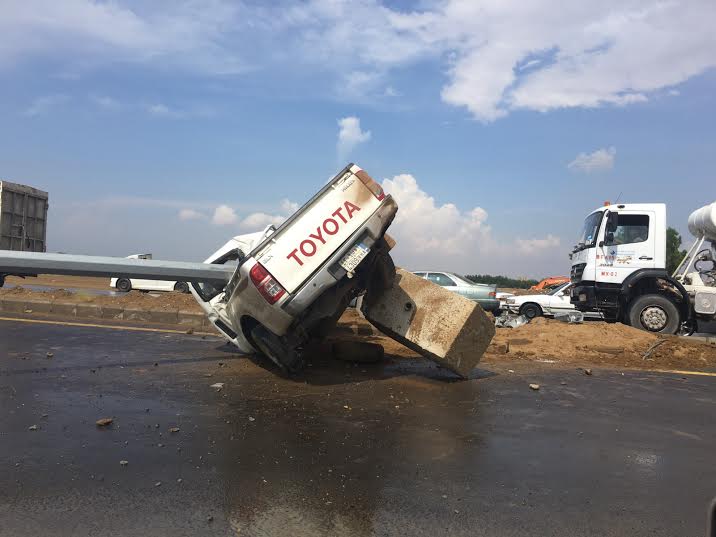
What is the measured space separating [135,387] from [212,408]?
1.31m

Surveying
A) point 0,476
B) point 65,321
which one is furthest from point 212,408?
point 65,321

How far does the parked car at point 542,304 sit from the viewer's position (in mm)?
18547

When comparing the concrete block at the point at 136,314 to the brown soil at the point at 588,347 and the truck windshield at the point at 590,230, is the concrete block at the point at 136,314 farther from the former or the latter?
the truck windshield at the point at 590,230

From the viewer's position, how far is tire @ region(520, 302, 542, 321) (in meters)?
18.8

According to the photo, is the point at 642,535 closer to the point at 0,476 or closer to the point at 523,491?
the point at 523,491

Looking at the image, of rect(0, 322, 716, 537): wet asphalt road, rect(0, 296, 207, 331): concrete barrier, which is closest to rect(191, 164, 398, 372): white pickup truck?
rect(0, 322, 716, 537): wet asphalt road

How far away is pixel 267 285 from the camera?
6129 millimetres

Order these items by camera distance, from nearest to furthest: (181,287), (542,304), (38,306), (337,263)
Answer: (337,263) < (38,306) < (542,304) < (181,287)

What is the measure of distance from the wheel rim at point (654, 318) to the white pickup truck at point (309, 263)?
29.7 feet

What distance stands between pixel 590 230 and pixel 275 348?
34.0 ft

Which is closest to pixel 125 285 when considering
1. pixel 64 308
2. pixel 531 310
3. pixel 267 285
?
pixel 64 308

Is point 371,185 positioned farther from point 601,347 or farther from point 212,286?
point 601,347

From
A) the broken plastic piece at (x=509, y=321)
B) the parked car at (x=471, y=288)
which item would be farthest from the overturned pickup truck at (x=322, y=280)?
the parked car at (x=471, y=288)

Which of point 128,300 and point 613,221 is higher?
point 613,221
